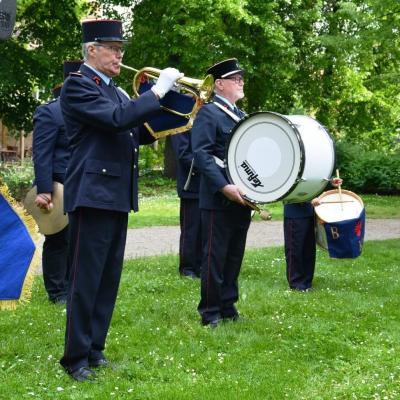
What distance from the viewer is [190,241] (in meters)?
8.85

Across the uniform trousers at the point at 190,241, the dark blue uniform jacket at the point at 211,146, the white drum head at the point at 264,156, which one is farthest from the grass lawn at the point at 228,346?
the white drum head at the point at 264,156

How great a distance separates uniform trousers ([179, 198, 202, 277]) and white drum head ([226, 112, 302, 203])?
9.50ft

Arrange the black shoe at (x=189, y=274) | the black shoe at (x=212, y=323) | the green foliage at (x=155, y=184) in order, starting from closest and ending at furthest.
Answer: the black shoe at (x=212, y=323), the black shoe at (x=189, y=274), the green foliage at (x=155, y=184)

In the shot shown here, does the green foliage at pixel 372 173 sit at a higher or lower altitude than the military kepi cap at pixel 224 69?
lower

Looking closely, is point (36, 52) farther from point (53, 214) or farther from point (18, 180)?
point (53, 214)

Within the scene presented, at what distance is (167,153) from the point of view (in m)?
25.2

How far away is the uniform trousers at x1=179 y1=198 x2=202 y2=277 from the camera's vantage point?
882 cm

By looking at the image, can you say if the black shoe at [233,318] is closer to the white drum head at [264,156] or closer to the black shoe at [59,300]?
the white drum head at [264,156]

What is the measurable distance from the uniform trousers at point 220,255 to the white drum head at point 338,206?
1.68 m

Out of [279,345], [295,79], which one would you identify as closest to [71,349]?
[279,345]

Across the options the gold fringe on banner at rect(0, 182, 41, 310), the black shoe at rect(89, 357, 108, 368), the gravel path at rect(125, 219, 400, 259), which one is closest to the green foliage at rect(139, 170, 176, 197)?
the gravel path at rect(125, 219, 400, 259)

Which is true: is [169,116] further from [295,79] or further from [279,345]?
[295,79]

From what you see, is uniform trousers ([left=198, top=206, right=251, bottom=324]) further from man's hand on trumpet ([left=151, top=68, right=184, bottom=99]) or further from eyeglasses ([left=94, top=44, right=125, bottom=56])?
eyeglasses ([left=94, top=44, right=125, bottom=56])

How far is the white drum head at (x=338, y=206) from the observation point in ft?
25.3
